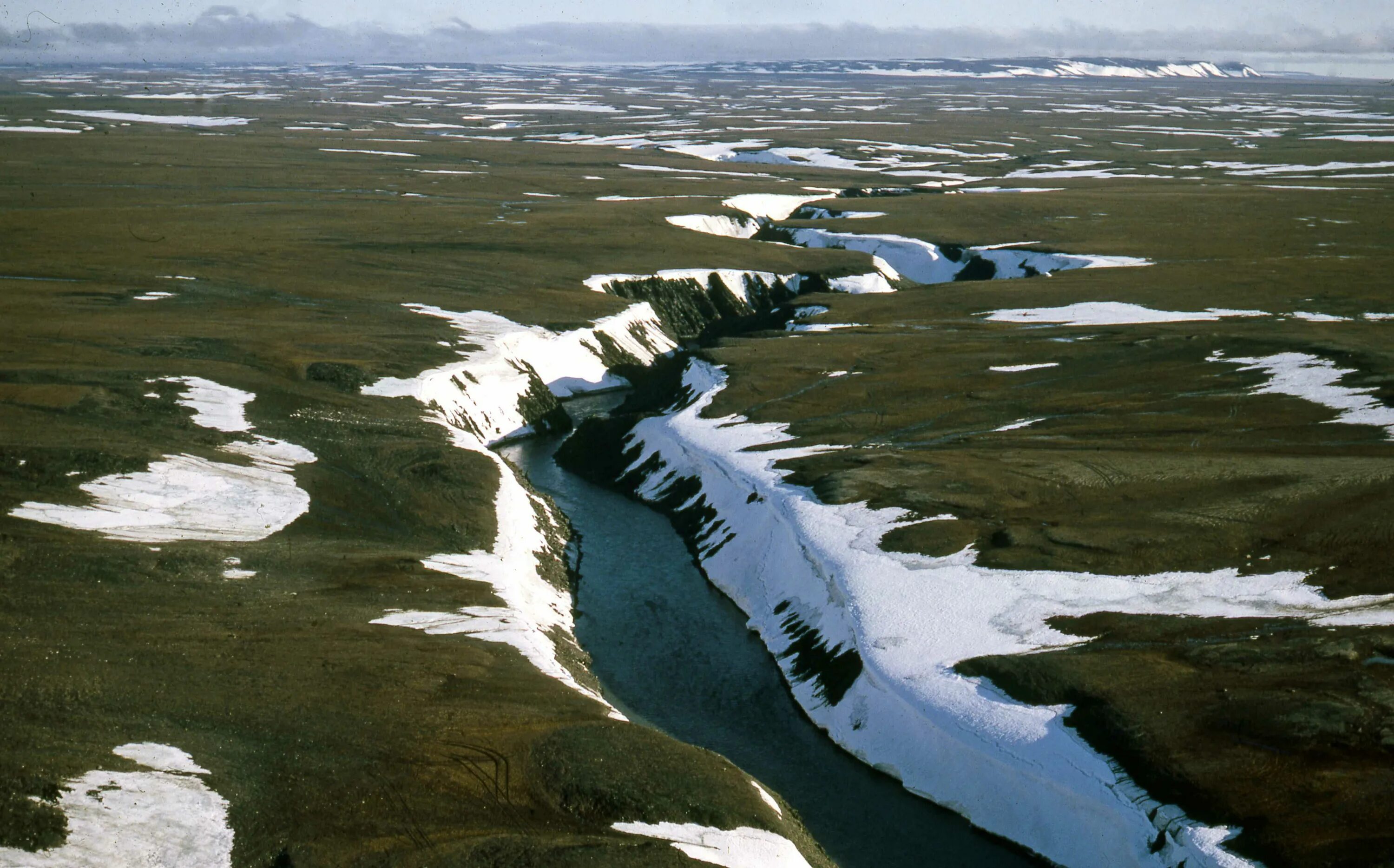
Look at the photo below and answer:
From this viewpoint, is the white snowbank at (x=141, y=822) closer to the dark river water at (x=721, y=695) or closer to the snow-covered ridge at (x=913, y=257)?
the dark river water at (x=721, y=695)

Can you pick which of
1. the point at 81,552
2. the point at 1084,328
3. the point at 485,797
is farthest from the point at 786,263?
the point at 485,797

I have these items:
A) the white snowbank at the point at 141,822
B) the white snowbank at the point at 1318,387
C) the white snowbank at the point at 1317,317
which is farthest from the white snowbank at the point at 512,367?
the white snowbank at the point at 1317,317

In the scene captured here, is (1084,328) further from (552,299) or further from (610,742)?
(610,742)

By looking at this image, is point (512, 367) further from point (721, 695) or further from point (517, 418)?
point (721, 695)

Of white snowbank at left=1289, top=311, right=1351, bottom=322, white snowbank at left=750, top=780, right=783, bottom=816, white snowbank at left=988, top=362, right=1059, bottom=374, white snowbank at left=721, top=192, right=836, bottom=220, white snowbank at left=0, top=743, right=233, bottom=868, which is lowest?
white snowbank at left=750, top=780, right=783, bottom=816

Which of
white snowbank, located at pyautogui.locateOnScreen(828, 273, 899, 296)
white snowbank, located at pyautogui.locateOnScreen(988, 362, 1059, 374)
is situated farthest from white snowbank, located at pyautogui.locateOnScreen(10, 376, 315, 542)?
white snowbank, located at pyautogui.locateOnScreen(828, 273, 899, 296)

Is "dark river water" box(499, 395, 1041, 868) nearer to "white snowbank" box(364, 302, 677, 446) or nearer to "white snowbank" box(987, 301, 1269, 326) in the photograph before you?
"white snowbank" box(364, 302, 677, 446)
